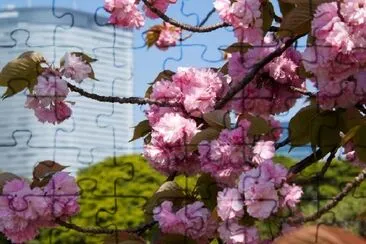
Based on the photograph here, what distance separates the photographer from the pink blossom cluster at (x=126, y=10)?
269cm

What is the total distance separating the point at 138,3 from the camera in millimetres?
2775

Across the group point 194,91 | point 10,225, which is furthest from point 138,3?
point 10,225

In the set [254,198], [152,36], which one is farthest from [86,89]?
[152,36]

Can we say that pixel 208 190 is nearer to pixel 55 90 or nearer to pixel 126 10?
pixel 55 90

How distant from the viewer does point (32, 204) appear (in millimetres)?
2307

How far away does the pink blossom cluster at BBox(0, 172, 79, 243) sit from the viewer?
2303 mm

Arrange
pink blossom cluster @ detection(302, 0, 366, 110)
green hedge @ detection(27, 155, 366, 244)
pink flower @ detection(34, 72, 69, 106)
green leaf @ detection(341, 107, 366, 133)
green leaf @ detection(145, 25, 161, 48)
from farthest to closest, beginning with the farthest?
green hedge @ detection(27, 155, 366, 244)
green leaf @ detection(145, 25, 161, 48)
pink flower @ detection(34, 72, 69, 106)
green leaf @ detection(341, 107, 366, 133)
pink blossom cluster @ detection(302, 0, 366, 110)

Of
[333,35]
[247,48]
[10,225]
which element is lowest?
[10,225]

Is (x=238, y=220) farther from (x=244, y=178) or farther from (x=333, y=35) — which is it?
(x=333, y=35)

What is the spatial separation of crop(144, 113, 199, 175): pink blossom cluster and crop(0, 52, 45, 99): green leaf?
301 millimetres

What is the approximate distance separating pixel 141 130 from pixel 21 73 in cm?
29

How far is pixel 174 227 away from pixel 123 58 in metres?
0.48

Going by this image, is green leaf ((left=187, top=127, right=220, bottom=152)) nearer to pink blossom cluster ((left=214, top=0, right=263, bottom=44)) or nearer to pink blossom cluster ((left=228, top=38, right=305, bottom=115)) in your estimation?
pink blossom cluster ((left=228, top=38, right=305, bottom=115))
